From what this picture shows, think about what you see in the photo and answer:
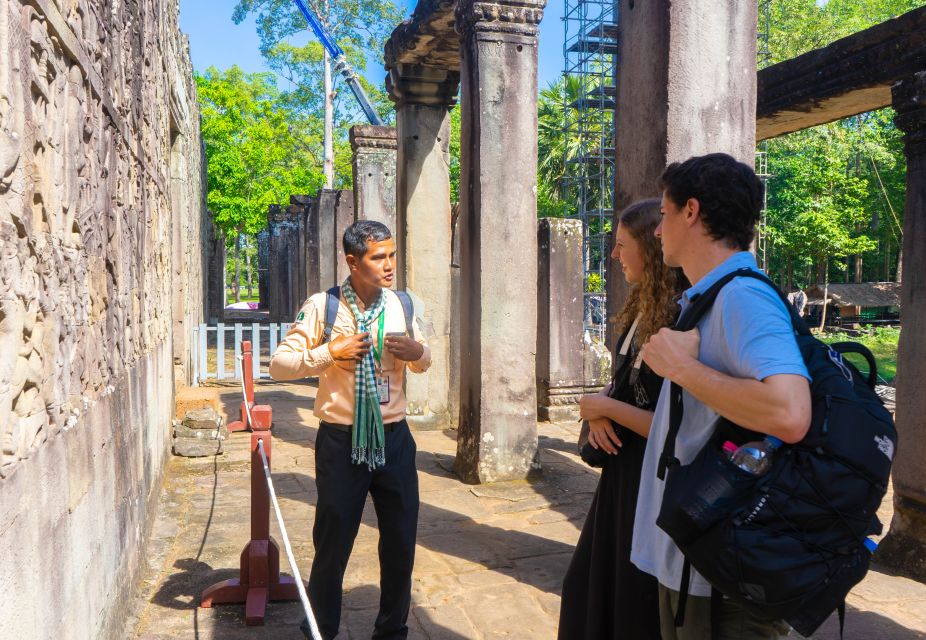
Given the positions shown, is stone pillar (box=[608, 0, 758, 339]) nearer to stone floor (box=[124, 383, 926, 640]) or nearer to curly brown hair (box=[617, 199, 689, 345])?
curly brown hair (box=[617, 199, 689, 345])

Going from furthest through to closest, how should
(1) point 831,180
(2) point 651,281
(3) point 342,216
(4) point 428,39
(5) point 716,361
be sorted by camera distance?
(1) point 831,180
(3) point 342,216
(4) point 428,39
(2) point 651,281
(5) point 716,361

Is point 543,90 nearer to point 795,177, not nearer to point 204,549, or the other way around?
point 795,177

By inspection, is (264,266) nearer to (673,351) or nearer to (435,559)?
(435,559)

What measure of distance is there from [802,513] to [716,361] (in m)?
0.39

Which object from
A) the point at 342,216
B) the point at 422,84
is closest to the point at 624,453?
the point at 422,84

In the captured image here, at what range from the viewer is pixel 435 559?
4625 mm

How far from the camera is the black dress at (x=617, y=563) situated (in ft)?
7.48

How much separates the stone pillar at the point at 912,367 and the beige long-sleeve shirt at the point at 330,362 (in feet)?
9.74

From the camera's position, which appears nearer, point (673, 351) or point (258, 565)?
point (673, 351)

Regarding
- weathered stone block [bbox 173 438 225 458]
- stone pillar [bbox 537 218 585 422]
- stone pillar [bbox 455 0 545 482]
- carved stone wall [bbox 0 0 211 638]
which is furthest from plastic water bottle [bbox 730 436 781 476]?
stone pillar [bbox 537 218 585 422]

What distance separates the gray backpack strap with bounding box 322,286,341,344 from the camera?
319 centimetres

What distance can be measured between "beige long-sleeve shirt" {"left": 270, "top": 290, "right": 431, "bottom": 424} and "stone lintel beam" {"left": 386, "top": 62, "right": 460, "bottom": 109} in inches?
219

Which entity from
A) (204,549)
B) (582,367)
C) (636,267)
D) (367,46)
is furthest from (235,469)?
(367,46)

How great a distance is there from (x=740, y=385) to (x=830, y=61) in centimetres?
631
